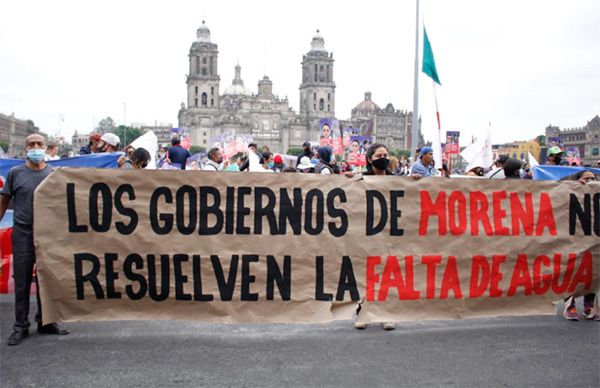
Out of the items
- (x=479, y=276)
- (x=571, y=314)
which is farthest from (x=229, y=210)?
(x=571, y=314)

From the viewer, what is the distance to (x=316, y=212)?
17.6ft

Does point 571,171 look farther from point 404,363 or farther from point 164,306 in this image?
point 164,306

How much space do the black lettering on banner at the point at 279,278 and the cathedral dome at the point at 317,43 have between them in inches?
5273

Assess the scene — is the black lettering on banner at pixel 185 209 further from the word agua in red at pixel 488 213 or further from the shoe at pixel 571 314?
the shoe at pixel 571 314

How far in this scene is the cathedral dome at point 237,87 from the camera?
14762 centimetres

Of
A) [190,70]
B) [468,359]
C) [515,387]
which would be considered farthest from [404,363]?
[190,70]

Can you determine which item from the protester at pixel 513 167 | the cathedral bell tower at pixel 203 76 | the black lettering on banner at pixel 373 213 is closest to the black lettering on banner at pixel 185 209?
the black lettering on banner at pixel 373 213

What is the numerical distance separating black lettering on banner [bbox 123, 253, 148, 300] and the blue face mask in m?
1.26

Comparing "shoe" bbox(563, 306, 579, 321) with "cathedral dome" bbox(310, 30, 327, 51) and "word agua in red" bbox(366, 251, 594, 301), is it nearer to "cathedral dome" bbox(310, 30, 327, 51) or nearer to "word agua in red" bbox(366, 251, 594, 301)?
"word agua in red" bbox(366, 251, 594, 301)

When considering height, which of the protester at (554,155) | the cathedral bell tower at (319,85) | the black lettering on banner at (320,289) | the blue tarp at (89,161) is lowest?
the black lettering on banner at (320,289)

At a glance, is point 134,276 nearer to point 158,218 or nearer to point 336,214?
point 158,218

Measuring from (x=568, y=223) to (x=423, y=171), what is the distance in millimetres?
2565

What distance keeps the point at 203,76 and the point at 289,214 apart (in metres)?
129

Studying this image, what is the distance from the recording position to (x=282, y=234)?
17.4 feet
